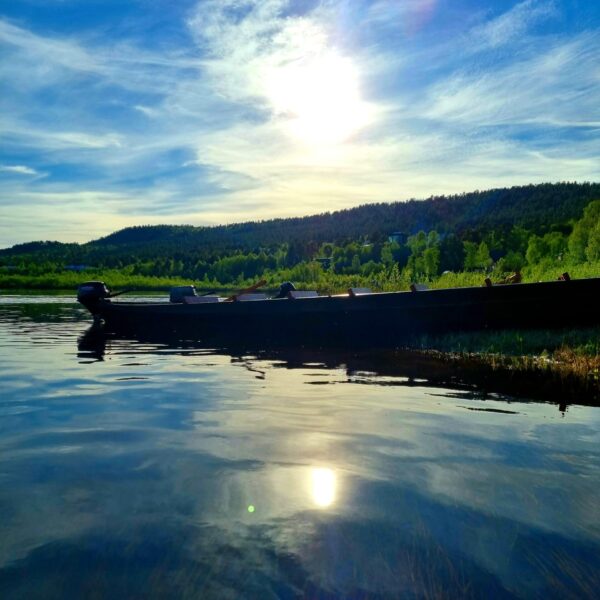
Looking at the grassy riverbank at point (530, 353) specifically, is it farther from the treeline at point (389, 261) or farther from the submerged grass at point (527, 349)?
the treeline at point (389, 261)

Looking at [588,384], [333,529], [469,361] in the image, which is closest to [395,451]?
[333,529]

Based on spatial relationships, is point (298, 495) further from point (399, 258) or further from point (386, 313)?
point (399, 258)

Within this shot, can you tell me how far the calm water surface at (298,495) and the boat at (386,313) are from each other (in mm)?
7984

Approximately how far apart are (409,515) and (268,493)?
157 cm

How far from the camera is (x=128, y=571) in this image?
4715 millimetres

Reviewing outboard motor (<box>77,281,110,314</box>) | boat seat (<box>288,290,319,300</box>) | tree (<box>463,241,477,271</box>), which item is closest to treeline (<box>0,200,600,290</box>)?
tree (<box>463,241,477,271</box>)

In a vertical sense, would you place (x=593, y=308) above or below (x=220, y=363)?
above

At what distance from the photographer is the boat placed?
60.6 feet

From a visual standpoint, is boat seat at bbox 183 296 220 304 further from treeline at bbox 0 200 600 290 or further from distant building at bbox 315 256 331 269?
distant building at bbox 315 256 331 269

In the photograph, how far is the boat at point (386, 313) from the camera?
18.5 m

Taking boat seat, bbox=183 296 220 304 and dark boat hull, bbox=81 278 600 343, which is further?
boat seat, bbox=183 296 220 304

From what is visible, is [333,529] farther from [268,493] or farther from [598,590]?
[598,590]

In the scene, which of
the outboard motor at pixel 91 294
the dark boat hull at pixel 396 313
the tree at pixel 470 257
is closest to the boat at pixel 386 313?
the dark boat hull at pixel 396 313

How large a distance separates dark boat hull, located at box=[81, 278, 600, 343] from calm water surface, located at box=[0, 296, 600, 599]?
799cm
